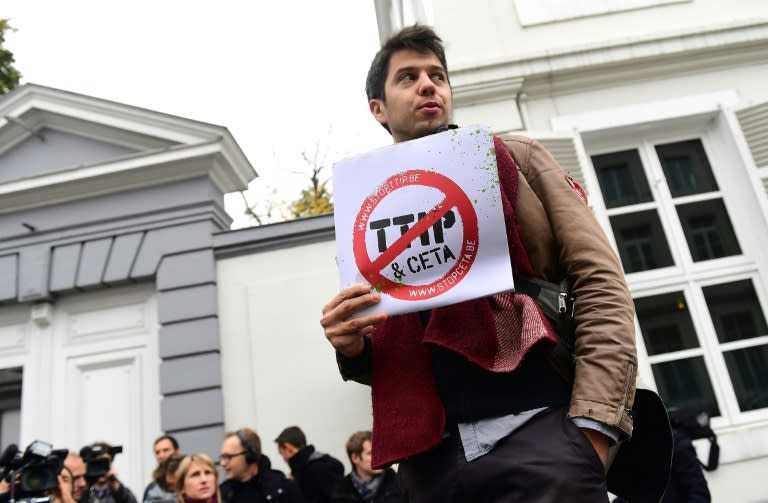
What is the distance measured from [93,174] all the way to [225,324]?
220 centimetres

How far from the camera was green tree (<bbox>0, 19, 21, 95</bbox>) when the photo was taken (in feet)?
43.5

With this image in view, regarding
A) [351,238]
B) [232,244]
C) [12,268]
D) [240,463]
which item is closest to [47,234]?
[12,268]

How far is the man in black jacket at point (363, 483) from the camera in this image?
471 cm

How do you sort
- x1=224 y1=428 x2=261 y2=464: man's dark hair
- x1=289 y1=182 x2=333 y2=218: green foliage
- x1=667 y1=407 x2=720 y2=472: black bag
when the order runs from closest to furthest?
x1=667 y1=407 x2=720 y2=472: black bag
x1=224 y1=428 x2=261 y2=464: man's dark hair
x1=289 y1=182 x2=333 y2=218: green foliage

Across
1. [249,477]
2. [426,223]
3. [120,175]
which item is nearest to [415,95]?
[426,223]

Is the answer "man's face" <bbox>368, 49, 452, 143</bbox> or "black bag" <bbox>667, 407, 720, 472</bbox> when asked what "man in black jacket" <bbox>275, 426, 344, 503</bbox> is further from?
"man's face" <bbox>368, 49, 452, 143</bbox>

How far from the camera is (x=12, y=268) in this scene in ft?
23.5

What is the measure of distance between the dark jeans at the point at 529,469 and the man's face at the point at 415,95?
2.37 feet

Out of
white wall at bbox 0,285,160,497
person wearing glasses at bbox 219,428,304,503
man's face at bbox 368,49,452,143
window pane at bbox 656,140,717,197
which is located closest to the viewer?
man's face at bbox 368,49,452,143

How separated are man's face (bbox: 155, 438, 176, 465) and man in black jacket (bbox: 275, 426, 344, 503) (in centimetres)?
93

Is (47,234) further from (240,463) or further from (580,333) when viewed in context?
(580,333)

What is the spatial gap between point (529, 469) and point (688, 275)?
4.57m

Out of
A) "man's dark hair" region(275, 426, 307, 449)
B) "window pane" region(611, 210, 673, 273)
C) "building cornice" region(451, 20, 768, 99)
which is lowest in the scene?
"man's dark hair" region(275, 426, 307, 449)

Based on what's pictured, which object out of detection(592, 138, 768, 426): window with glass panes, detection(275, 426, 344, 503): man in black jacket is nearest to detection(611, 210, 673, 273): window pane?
detection(592, 138, 768, 426): window with glass panes
